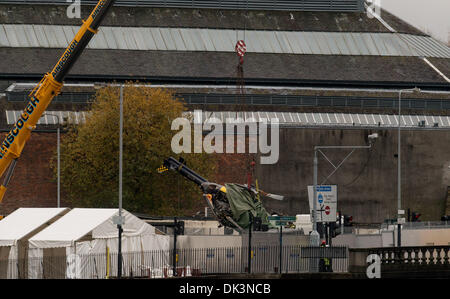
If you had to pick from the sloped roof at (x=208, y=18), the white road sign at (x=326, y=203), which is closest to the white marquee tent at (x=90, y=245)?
the white road sign at (x=326, y=203)

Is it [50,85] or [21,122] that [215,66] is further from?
[50,85]

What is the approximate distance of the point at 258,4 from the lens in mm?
120750

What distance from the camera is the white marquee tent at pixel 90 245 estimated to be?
51.2m

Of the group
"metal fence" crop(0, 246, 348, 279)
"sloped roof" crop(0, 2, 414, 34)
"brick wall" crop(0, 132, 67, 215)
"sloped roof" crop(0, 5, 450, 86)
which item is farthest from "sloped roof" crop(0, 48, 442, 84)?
"metal fence" crop(0, 246, 348, 279)

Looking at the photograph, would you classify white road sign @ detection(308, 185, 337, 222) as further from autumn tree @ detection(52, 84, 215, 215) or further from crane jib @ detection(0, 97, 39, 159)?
autumn tree @ detection(52, 84, 215, 215)

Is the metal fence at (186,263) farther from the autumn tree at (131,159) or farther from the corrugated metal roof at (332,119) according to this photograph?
the corrugated metal roof at (332,119)

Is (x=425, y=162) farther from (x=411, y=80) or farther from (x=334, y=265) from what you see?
(x=334, y=265)

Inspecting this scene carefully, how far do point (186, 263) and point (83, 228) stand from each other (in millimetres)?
4779

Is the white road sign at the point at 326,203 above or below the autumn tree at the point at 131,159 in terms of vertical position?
below

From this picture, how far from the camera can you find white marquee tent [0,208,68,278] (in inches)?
2016

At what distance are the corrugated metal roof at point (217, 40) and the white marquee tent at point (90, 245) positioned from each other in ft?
178

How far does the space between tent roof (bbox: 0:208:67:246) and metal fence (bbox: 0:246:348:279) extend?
3.17m
